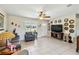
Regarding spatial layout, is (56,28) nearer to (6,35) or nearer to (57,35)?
(57,35)

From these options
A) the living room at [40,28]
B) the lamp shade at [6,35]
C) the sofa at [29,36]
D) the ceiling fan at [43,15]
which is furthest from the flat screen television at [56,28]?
the lamp shade at [6,35]

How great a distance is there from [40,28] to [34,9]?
441 millimetres

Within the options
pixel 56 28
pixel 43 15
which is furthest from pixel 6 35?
pixel 56 28

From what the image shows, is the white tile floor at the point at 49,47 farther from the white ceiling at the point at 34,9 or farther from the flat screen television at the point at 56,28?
the white ceiling at the point at 34,9

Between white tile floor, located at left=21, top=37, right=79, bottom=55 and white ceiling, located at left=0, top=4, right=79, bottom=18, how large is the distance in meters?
0.57

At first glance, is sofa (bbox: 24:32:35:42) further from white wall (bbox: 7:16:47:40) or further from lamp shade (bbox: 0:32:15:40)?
lamp shade (bbox: 0:32:15:40)

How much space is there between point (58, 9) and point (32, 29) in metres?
0.68

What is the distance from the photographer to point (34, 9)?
204 centimetres

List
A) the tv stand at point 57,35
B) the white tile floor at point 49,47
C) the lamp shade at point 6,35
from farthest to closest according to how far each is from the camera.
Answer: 1. the tv stand at point 57,35
2. the white tile floor at point 49,47
3. the lamp shade at point 6,35

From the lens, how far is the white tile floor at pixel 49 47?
2066 millimetres

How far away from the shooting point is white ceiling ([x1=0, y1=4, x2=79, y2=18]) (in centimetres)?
200
